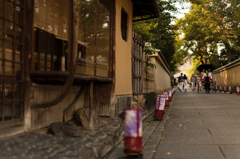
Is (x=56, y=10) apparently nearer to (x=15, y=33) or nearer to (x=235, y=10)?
(x=15, y=33)

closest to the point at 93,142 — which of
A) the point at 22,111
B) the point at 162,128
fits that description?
the point at 22,111

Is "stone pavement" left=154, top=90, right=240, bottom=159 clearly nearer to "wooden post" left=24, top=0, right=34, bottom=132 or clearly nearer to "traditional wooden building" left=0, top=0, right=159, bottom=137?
"traditional wooden building" left=0, top=0, right=159, bottom=137

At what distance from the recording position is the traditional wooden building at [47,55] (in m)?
4.53

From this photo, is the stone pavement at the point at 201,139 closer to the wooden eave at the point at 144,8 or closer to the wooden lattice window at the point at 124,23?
the wooden lattice window at the point at 124,23

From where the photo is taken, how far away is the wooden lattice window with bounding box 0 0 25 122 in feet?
14.7

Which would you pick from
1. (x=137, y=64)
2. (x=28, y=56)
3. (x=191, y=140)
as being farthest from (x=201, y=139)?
(x=137, y=64)

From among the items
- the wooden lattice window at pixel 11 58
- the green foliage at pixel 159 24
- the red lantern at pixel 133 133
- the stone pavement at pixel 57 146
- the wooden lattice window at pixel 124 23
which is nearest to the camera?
the stone pavement at pixel 57 146

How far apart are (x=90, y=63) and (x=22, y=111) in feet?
6.26

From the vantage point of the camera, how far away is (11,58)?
463 centimetres

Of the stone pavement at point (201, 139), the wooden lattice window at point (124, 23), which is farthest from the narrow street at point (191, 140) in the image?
the wooden lattice window at point (124, 23)

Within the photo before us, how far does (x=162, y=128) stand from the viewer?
24.1ft

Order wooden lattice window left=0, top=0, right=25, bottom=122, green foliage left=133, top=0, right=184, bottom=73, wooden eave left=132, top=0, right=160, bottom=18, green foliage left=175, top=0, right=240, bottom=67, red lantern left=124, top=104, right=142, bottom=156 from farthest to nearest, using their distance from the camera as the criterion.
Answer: green foliage left=175, top=0, right=240, bottom=67 → green foliage left=133, top=0, right=184, bottom=73 → wooden eave left=132, top=0, right=160, bottom=18 → wooden lattice window left=0, top=0, right=25, bottom=122 → red lantern left=124, top=104, right=142, bottom=156

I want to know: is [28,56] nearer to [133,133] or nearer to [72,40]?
[72,40]

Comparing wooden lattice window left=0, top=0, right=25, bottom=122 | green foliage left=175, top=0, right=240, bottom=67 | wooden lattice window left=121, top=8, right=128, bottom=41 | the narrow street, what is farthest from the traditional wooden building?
green foliage left=175, top=0, right=240, bottom=67
